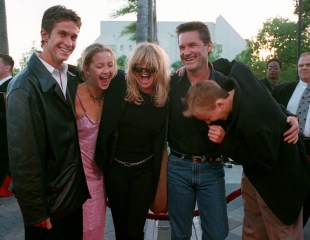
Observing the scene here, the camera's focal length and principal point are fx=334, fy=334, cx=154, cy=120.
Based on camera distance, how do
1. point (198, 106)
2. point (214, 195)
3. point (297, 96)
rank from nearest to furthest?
point (198, 106) → point (214, 195) → point (297, 96)

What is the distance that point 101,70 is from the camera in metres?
2.84

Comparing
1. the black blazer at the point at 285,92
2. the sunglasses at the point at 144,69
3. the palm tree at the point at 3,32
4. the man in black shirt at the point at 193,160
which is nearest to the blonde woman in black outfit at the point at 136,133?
the sunglasses at the point at 144,69

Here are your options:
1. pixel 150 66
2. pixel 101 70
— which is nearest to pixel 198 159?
pixel 150 66

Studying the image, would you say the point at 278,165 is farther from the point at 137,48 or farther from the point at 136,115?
the point at 137,48

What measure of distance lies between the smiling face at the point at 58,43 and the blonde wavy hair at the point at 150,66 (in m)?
0.59

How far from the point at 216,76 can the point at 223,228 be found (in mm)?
1295

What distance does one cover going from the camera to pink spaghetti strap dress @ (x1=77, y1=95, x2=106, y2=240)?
2.78 meters

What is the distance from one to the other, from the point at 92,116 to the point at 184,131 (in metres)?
0.78

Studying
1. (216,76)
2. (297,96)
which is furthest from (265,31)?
(216,76)

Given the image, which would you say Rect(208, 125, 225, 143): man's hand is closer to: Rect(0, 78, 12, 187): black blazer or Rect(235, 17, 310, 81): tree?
Rect(0, 78, 12, 187): black blazer

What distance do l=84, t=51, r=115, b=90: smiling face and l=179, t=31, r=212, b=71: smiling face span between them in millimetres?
641

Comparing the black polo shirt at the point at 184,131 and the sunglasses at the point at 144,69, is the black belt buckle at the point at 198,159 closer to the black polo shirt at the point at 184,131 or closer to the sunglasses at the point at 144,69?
the black polo shirt at the point at 184,131

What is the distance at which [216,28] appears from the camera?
64688mm

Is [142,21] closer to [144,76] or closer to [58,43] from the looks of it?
[144,76]
